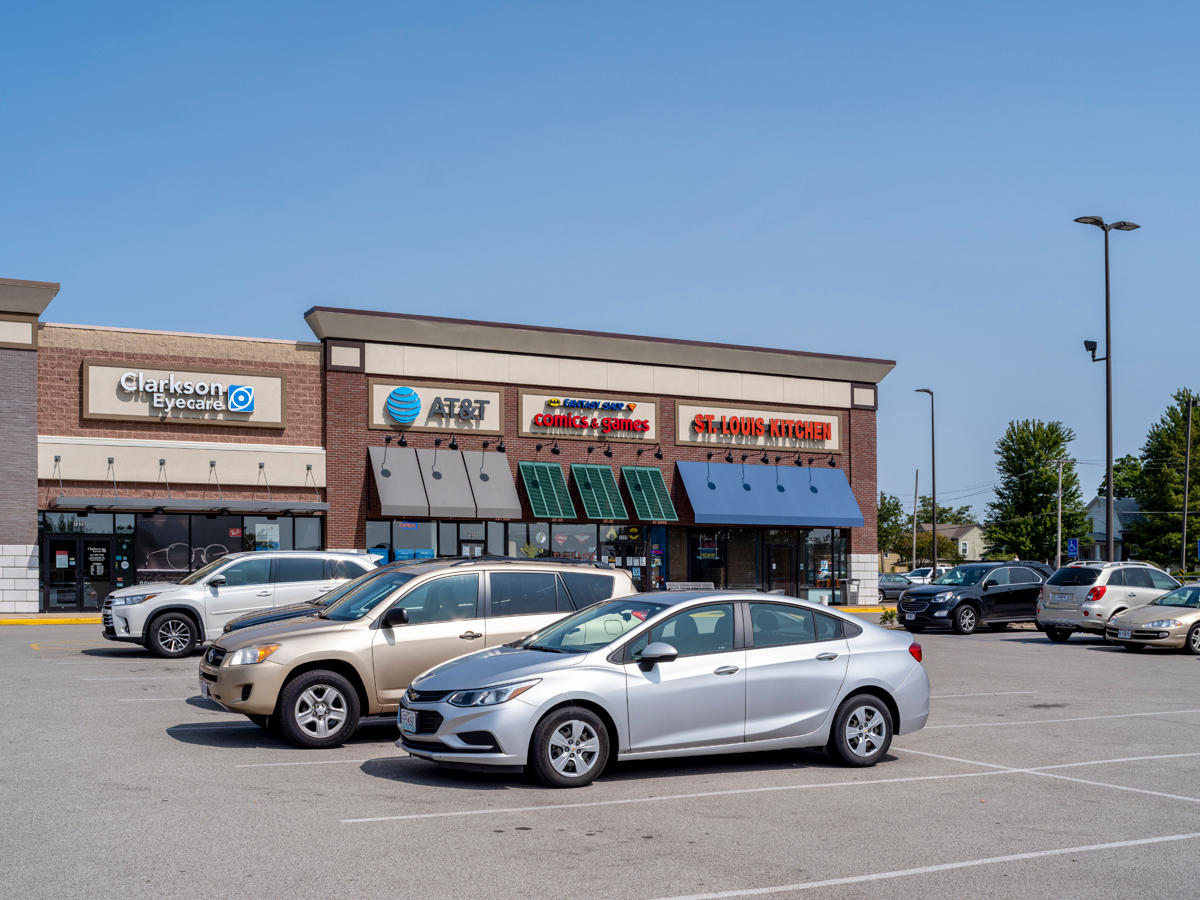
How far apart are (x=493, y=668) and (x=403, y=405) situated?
2778 centimetres

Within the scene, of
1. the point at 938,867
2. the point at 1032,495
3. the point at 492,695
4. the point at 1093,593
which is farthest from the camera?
the point at 1032,495

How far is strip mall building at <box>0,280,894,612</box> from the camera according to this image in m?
32.7

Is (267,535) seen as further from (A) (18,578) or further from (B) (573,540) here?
(B) (573,540)

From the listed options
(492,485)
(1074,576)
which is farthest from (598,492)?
(1074,576)

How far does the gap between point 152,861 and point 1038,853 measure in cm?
532

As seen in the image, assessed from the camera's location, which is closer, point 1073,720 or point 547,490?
point 1073,720

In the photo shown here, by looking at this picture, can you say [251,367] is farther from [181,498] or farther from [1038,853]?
[1038,853]

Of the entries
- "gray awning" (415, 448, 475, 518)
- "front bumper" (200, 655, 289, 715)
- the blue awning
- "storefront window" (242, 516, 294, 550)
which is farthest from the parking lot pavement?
the blue awning

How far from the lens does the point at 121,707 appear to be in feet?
44.0

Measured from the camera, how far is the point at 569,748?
9203mm

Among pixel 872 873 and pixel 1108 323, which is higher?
pixel 1108 323

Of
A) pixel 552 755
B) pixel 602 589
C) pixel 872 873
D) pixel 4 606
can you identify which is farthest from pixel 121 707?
pixel 4 606

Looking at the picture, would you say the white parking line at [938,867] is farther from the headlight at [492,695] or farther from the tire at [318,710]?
the tire at [318,710]

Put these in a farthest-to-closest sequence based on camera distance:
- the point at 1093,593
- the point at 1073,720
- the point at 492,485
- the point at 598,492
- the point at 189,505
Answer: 1. the point at 598,492
2. the point at 492,485
3. the point at 189,505
4. the point at 1093,593
5. the point at 1073,720
